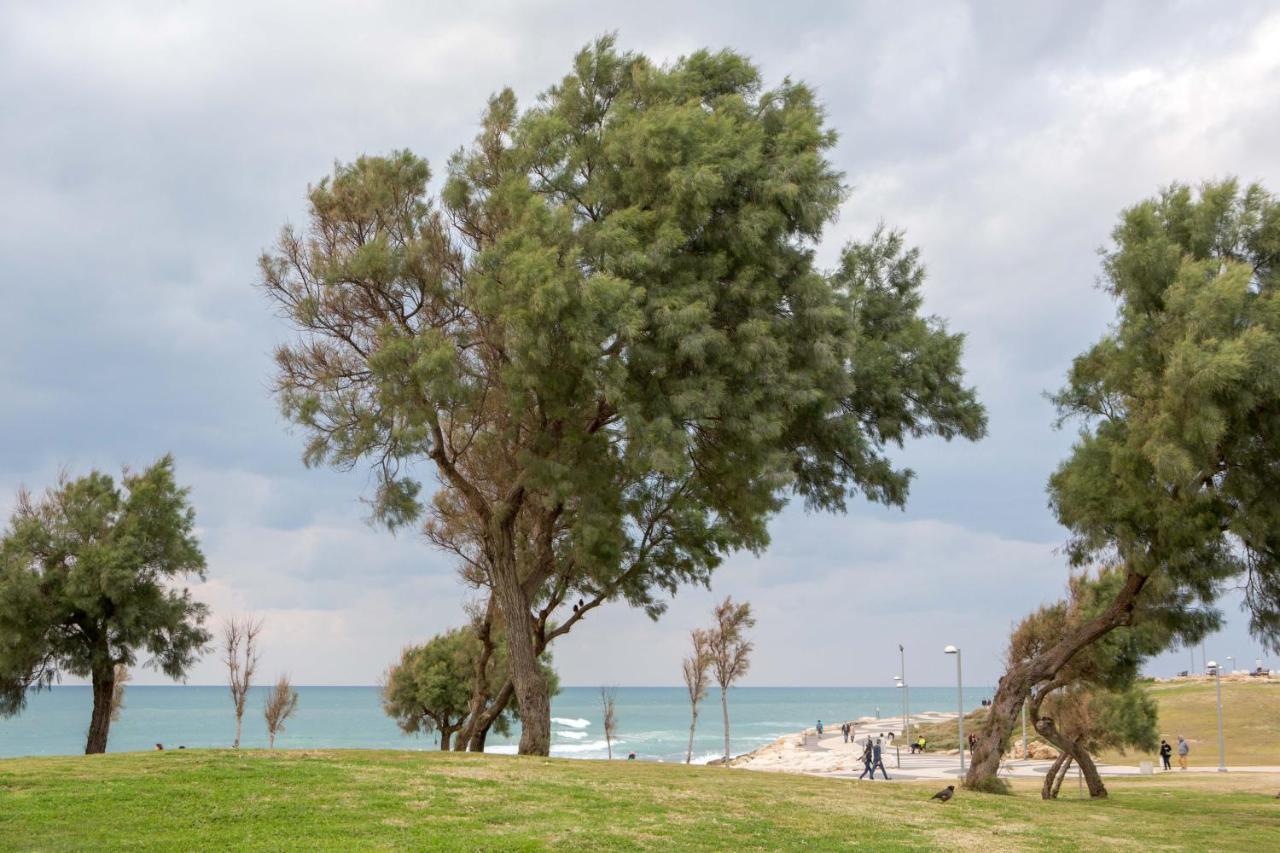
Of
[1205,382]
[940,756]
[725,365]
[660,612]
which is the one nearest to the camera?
[1205,382]

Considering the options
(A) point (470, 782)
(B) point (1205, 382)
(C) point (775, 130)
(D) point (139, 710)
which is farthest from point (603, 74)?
(D) point (139, 710)

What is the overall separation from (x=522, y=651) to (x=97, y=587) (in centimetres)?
1371

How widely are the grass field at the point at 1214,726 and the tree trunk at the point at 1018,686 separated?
3495cm

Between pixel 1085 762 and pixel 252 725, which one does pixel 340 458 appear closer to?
pixel 1085 762

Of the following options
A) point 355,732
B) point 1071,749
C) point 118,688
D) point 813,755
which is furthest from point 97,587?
point 355,732

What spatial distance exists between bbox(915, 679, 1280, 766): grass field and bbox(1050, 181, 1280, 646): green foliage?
3726 cm

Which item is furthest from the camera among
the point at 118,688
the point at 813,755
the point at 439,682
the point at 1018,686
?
the point at 813,755

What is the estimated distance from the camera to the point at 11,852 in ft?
34.6

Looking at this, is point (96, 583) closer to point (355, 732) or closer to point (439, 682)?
point (439, 682)

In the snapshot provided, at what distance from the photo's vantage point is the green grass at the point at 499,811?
11.8 m

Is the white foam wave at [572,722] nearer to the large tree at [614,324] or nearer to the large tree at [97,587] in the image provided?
the large tree at [97,587]

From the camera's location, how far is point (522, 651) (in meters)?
22.6

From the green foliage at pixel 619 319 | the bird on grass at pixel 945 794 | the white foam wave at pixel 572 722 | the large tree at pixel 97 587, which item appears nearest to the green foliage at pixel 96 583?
the large tree at pixel 97 587

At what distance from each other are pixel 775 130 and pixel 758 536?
32.0 ft
